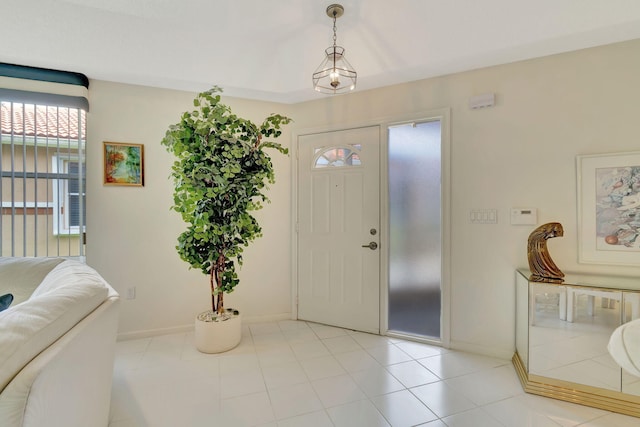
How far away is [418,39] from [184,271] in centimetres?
303

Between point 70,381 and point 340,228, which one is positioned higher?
point 340,228

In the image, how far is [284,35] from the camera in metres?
2.57

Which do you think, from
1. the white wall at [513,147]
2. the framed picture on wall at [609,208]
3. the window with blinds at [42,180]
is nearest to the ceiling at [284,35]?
the white wall at [513,147]

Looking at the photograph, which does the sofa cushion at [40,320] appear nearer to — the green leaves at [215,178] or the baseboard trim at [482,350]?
the green leaves at [215,178]

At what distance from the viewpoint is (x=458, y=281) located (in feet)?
8.57

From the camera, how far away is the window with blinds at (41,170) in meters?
2.44

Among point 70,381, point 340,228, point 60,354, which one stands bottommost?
point 70,381

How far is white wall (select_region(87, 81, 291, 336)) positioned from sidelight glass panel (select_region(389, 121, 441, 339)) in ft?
5.15

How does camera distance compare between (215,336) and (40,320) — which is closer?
(40,320)

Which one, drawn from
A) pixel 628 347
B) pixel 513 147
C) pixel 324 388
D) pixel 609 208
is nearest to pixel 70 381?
pixel 324 388

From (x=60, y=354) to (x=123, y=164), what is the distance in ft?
7.50

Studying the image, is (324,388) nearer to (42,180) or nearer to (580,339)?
(580,339)

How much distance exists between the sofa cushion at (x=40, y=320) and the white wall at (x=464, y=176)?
63.4 inches

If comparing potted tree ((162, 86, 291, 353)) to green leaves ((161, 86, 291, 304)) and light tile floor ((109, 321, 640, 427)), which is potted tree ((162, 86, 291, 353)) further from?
light tile floor ((109, 321, 640, 427))
